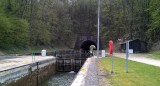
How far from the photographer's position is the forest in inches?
2160

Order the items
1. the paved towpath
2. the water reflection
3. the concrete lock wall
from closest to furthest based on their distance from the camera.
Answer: the paved towpath → the concrete lock wall → the water reflection

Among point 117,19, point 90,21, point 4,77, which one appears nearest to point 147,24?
point 117,19

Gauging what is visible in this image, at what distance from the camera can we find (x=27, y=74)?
80.4ft

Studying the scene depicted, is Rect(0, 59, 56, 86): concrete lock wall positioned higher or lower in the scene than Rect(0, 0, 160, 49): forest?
lower

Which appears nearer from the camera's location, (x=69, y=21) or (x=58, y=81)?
(x=58, y=81)

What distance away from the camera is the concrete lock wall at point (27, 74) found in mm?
18797

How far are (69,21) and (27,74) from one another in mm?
73575

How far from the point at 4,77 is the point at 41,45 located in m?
57.7

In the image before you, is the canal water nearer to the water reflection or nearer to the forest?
the water reflection

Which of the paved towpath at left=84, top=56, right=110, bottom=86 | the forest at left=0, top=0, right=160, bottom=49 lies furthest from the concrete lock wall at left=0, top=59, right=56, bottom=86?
the forest at left=0, top=0, right=160, bottom=49

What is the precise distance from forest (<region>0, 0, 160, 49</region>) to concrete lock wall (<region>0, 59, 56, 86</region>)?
18.7 m

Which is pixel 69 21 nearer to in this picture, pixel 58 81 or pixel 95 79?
pixel 58 81

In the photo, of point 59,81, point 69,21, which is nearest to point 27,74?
point 59,81

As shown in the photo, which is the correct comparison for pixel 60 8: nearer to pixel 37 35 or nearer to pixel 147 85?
pixel 37 35
